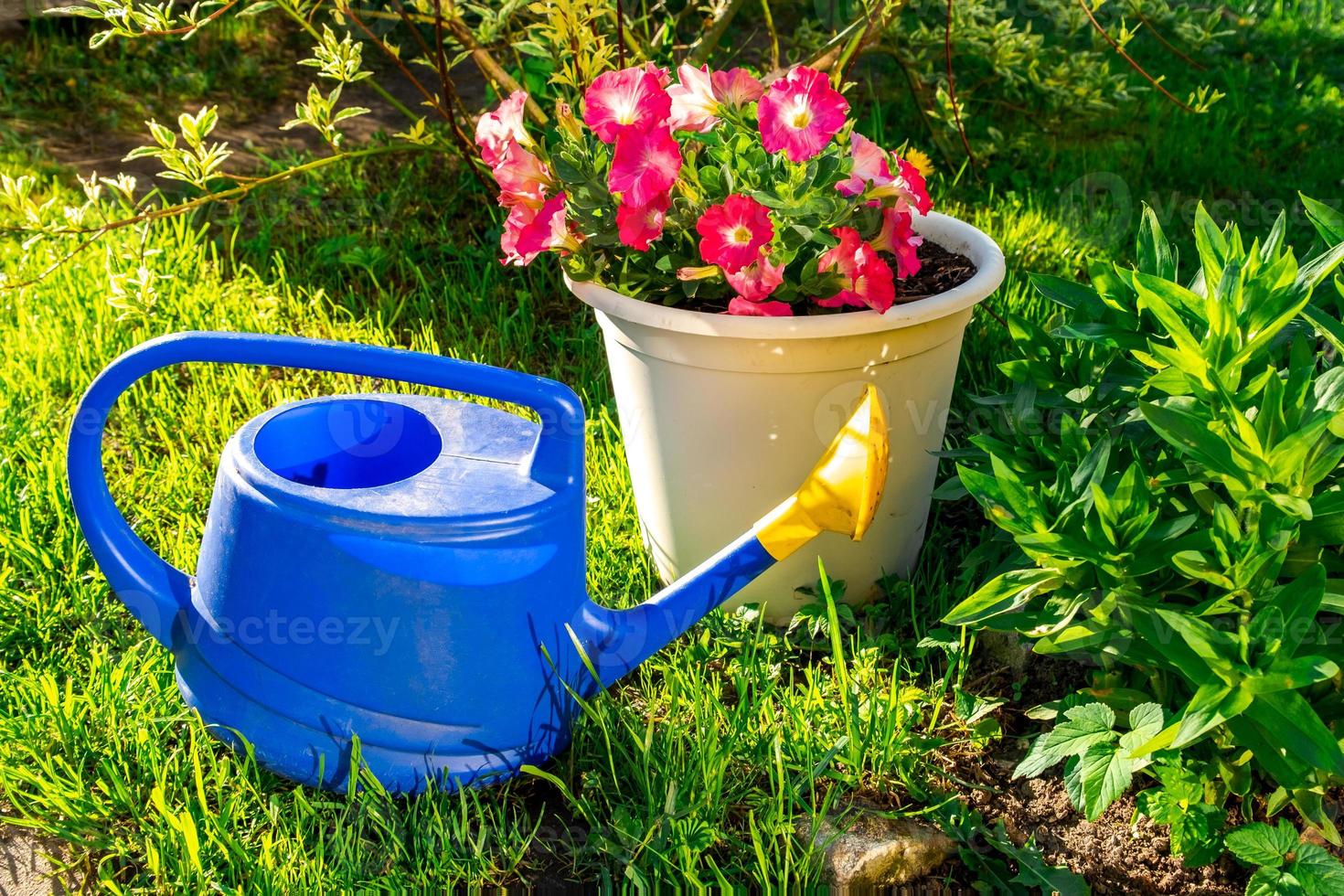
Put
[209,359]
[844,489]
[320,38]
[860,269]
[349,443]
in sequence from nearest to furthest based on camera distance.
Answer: [209,359] → [844,489] → [349,443] → [860,269] → [320,38]

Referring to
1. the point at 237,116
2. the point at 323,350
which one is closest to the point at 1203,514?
the point at 323,350

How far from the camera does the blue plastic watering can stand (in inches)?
50.0

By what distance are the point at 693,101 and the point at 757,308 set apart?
0.98 feet

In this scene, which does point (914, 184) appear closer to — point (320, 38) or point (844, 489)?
point (844, 489)

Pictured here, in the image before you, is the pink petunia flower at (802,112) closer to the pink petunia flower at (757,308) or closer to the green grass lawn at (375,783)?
the pink petunia flower at (757,308)

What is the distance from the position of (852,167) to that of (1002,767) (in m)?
0.80

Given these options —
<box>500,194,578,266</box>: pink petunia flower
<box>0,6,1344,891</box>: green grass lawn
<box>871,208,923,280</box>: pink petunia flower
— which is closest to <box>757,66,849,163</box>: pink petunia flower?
<box>871,208,923,280</box>: pink petunia flower

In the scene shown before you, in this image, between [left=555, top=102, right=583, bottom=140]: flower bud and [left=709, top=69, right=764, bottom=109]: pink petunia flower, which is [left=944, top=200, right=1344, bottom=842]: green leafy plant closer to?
[left=709, top=69, right=764, bottom=109]: pink petunia flower

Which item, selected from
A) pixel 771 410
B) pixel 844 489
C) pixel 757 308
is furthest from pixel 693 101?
pixel 844 489

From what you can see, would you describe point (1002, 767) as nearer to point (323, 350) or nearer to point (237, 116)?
point (323, 350)

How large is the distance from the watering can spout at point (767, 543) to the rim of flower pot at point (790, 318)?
151mm

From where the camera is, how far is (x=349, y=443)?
1.45 meters

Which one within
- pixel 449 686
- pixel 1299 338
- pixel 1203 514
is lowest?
pixel 449 686

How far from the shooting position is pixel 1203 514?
138 cm
